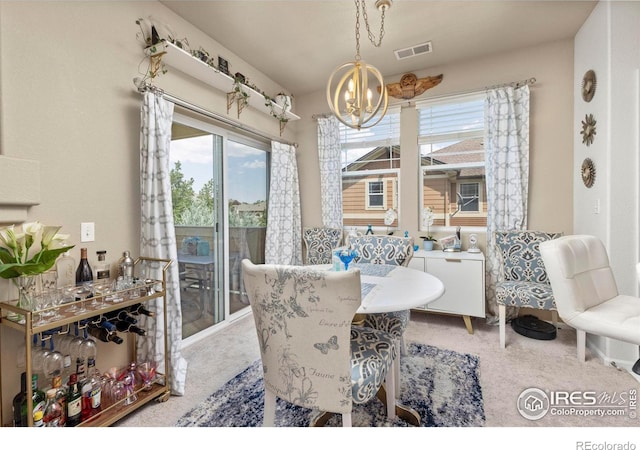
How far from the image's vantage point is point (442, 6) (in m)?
2.40

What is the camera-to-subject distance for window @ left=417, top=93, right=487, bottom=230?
11.1 ft

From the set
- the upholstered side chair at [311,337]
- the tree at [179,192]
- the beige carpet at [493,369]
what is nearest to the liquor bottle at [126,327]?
the beige carpet at [493,369]

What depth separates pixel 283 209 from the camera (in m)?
3.75

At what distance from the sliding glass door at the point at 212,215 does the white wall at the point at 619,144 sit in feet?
10.6

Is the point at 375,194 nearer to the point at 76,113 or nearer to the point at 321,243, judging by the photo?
the point at 321,243

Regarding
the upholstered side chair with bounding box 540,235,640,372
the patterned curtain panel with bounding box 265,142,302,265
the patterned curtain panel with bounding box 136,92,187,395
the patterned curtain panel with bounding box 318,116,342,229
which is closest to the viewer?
the upholstered side chair with bounding box 540,235,640,372

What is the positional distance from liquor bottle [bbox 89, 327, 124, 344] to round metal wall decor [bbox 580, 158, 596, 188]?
3.58m

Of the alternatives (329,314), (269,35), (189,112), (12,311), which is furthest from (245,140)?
(329,314)

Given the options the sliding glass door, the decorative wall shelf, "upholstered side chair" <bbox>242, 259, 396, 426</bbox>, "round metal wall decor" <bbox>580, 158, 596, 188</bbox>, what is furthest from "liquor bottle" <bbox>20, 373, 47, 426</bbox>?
"round metal wall decor" <bbox>580, 158, 596, 188</bbox>

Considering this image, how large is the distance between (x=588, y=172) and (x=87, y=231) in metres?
3.83

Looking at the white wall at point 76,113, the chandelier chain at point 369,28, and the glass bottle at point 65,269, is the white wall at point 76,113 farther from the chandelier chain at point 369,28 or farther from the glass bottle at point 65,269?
the chandelier chain at point 369,28

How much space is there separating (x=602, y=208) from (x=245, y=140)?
3.33 m

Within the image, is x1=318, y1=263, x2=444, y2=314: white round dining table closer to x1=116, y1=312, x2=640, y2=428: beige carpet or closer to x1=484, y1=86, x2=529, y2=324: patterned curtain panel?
x1=116, y1=312, x2=640, y2=428: beige carpet

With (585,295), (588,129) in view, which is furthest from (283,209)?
(588,129)
